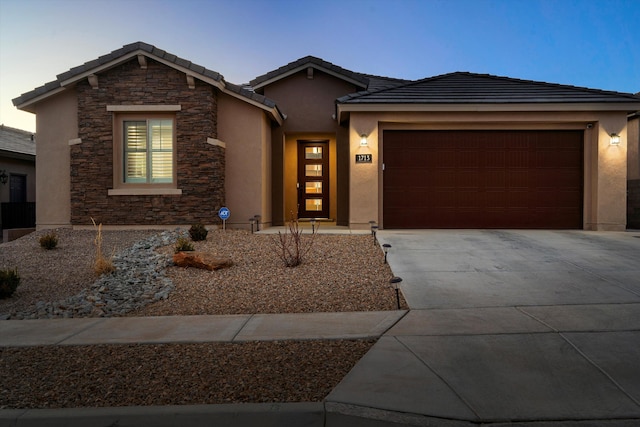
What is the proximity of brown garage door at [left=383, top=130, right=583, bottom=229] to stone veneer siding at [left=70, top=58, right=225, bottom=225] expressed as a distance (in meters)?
5.44

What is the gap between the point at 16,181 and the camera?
1759 centimetres

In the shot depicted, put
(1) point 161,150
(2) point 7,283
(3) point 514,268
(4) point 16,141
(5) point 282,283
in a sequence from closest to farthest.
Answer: (2) point 7,283, (5) point 282,283, (3) point 514,268, (1) point 161,150, (4) point 16,141

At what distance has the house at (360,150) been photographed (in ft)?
37.3

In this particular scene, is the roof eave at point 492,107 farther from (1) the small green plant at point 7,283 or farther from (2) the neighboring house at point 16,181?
(2) the neighboring house at point 16,181

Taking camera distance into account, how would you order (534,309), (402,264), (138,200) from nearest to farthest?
1. (534,309)
2. (402,264)
3. (138,200)

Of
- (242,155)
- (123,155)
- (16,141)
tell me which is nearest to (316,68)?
(242,155)

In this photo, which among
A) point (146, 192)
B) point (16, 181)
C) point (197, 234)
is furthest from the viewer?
point (16, 181)

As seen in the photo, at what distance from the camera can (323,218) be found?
15.2 metres

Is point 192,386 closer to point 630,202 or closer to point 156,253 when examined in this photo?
point 156,253

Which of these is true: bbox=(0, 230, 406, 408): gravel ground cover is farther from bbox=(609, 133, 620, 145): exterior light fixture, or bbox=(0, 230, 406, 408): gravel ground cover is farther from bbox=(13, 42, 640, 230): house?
bbox=(609, 133, 620, 145): exterior light fixture

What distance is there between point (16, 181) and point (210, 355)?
18.6m

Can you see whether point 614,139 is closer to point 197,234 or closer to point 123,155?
point 197,234

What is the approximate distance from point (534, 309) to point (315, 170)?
10.5 meters

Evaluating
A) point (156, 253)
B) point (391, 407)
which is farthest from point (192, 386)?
point (156, 253)
